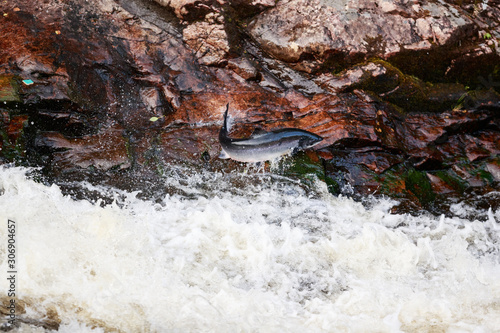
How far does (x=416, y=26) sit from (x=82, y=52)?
493cm

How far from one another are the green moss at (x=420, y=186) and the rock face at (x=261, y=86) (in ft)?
0.06

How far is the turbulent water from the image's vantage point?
393cm

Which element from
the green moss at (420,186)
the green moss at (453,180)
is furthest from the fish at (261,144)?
the green moss at (453,180)

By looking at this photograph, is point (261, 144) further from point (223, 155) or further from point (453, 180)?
point (453, 180)

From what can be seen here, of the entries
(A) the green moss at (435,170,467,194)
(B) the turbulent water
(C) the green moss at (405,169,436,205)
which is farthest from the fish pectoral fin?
(A) the green moss at (435,170,467,194)

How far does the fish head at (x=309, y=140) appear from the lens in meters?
5.85

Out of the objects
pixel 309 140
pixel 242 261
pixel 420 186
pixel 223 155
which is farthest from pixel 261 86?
pixel 242 261

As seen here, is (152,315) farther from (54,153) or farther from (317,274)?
(54,153)

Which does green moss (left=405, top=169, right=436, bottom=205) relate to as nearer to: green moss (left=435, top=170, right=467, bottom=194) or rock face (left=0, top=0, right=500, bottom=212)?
rock face (left=0, top=0, right=500, bottom=212)

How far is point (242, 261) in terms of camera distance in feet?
15.5

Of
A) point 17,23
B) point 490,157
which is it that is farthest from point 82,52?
point 490,157

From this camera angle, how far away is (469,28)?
22.9 feet

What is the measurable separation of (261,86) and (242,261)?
9.64 ft

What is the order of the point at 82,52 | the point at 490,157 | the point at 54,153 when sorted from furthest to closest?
1. the point at 490,157
2. the point at 82,52
3. the point at 54,153
